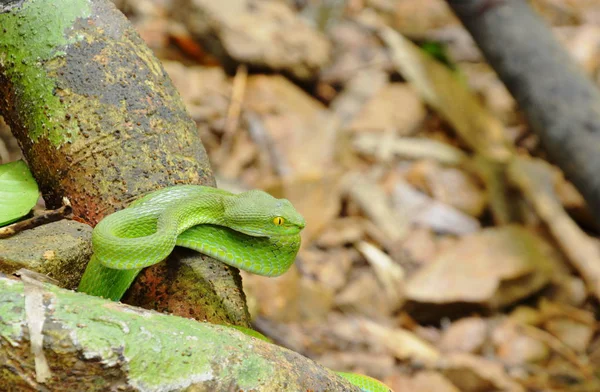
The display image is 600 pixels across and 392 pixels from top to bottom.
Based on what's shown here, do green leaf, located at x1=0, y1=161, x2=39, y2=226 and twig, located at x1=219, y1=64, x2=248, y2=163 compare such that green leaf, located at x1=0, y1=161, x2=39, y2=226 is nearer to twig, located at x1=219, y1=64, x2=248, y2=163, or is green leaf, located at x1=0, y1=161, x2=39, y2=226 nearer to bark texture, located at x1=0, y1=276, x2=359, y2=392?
bark texture, located at x1=0, y1=276, x2=359, y2=392

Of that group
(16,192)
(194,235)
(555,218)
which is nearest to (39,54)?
(16,192)

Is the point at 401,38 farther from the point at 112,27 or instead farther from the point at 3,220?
the point at 3,220

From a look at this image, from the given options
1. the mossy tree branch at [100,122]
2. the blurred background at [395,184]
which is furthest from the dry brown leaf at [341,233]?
the mossy tree branch at [100,122]

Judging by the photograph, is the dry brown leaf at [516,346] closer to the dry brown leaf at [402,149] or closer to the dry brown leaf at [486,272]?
the dry brown leaf at [486,272]

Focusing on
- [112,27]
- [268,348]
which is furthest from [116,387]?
[112,27]

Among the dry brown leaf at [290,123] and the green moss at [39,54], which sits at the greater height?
the green moss at [39,54]
